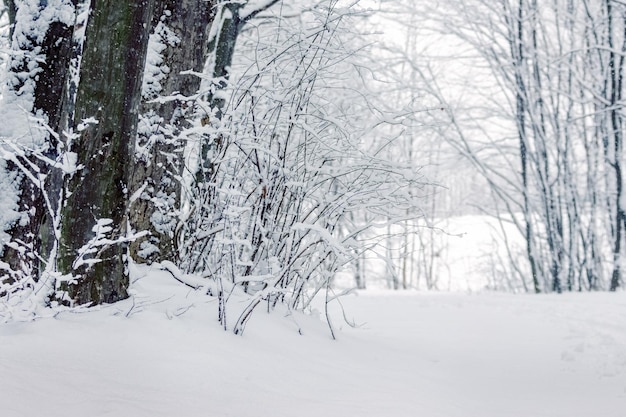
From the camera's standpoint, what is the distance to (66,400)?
158 cm

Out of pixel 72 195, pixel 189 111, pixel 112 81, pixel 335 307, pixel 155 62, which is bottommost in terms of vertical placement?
pixel 335 307

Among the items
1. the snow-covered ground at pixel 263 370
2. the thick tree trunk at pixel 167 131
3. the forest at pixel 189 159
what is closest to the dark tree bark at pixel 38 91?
the forest at pixel 189 159

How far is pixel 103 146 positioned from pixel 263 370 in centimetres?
117

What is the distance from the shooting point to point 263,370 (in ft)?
7.00

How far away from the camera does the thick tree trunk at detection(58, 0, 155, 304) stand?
2186 millimetres

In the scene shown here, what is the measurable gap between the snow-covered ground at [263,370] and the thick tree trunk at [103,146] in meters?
0.20

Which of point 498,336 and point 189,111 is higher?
point 189,111

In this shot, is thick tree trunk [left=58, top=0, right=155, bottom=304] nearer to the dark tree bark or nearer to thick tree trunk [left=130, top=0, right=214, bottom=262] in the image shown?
thick tree trunk [left=130, top=0, right=214, bottom=262]

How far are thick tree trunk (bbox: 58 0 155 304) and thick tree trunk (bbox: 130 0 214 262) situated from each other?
0.81m

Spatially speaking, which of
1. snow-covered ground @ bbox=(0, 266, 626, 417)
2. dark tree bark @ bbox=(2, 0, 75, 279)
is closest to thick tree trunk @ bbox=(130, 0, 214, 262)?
snow-covered ground @ bbox=(0, 266, 626, 417)

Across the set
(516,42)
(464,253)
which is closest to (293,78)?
(516,42)

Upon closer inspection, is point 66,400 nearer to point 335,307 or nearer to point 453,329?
point 453,329

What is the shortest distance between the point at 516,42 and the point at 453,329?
A: 796 cm

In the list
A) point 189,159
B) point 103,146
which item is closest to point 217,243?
point 189,159
